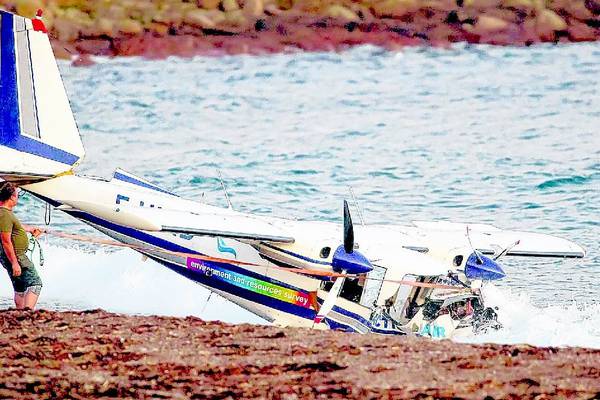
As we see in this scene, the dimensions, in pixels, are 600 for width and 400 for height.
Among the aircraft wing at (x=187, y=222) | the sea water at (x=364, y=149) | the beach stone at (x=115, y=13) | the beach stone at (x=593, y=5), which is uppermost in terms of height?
the beach stone at (x=593, y=5)

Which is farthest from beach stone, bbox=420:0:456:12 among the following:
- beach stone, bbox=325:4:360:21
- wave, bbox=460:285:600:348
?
wave, bbox=460:285:600:348

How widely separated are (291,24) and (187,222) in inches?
1238

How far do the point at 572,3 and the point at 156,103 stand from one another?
16.0 metres

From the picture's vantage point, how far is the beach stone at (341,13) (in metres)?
46.7

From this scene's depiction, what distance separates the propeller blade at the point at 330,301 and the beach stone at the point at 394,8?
104ft

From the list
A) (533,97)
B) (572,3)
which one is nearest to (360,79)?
(533,97)

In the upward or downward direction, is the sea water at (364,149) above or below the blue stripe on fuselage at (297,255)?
below

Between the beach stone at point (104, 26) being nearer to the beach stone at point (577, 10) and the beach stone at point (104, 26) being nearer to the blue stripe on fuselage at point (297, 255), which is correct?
the beach stone at point (577, 10)

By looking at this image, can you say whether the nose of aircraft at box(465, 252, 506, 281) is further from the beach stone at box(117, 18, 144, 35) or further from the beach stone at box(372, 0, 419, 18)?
the beach stone at box(372, 0, 419, 18)

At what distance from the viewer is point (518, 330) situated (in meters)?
16.7

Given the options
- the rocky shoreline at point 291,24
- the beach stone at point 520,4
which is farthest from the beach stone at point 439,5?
the beach stone at point 520,4

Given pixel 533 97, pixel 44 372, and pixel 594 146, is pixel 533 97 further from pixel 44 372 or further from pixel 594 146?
pixel 44 372

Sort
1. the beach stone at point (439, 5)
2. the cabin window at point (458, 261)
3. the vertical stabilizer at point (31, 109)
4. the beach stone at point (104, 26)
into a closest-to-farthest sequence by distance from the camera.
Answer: the cabin window at point (458, 261)
the vertical stabilizer at point (31, 109)
the beach stone at point (104, 26)
the beach stone at point (439, 5)

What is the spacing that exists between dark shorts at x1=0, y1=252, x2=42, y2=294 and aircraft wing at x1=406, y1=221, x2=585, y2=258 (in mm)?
4669
